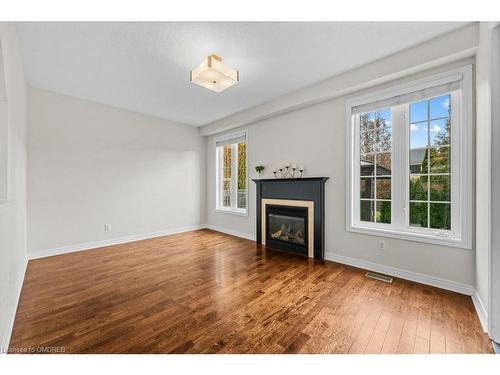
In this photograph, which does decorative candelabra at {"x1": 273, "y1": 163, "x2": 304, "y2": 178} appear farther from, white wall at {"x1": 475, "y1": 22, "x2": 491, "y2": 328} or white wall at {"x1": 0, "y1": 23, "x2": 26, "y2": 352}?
white wall at {"x1": 0, "y1": 23, "x2": 26, "y2": 352}

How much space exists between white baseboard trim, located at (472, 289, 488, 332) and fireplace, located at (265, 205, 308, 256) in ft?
6.19

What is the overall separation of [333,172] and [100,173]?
410 cm

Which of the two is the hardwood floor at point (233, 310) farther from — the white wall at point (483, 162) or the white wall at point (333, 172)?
the white wall at point (483, 162)

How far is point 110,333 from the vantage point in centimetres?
166

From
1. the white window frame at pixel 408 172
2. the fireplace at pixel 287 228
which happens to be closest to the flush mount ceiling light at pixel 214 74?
the white window frame at pixel 408 172

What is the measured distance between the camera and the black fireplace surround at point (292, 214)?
133 inches

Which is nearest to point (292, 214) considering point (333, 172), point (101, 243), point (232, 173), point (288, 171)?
point (288, 171)

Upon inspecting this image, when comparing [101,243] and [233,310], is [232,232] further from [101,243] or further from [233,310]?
[233,310]

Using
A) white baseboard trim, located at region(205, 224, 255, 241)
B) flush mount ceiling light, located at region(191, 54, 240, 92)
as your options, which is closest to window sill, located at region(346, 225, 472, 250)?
white baseboard trim, located at region(205, 224, 255, 241)

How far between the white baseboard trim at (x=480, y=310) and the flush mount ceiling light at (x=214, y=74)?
313cm
